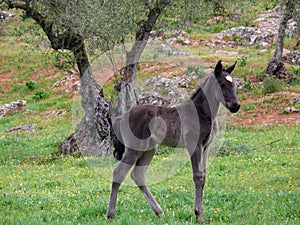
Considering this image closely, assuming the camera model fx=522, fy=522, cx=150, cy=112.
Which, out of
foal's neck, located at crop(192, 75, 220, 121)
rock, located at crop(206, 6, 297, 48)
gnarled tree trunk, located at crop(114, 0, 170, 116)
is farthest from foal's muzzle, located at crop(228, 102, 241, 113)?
rock, located at crop(206, 6, 297, 48)

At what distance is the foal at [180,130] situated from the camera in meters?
8.74

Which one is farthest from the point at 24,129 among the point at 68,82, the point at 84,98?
the point at 84,98

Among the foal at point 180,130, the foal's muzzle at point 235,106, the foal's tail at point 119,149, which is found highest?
the foal's muzzle at point 235,106

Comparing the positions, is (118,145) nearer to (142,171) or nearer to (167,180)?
(142,171)

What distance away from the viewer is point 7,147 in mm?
21203

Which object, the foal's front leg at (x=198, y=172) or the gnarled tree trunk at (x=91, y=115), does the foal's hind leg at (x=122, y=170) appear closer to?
the foal's front leg at (x=198, y=172)

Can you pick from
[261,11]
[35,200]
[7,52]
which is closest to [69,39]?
[35,200]

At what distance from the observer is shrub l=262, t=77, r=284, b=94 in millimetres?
25719

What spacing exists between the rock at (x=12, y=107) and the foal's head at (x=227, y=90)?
22425 mm

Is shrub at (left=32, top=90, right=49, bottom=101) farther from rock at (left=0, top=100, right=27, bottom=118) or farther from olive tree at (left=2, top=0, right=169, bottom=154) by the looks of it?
olive tree at (left=2, top=0, right=169, bottom=154)

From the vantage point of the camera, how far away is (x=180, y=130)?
9055 mm

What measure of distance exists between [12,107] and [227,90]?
22872 millimetres

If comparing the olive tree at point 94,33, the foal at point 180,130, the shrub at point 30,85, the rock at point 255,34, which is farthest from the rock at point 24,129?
the foal at point 180,130

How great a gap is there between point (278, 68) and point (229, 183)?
15.8 metres
